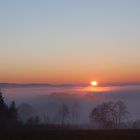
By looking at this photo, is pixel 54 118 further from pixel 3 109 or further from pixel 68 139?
pixel 68 139

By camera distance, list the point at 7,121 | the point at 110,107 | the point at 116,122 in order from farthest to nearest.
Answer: the point at 110,107 < the point at 116,122 < the point at 7,121

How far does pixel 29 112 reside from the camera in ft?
603

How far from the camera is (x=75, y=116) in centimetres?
18938

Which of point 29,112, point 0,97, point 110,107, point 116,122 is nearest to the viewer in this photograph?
point 0,97

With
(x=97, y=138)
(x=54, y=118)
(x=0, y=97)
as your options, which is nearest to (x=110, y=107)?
(x=0, y=97)

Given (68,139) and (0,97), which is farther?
(0,97)

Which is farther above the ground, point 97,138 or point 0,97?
point 0,97

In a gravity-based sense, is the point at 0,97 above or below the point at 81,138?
above

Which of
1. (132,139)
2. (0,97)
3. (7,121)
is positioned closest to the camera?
(132,139)

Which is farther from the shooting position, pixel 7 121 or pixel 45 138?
pixel 7 121

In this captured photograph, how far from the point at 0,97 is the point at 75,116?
344 feet

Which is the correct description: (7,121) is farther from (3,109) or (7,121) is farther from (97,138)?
(97,138)

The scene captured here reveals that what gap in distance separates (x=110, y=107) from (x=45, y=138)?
244ft

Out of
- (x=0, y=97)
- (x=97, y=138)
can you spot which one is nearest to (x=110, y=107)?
(x=0, y=97)
